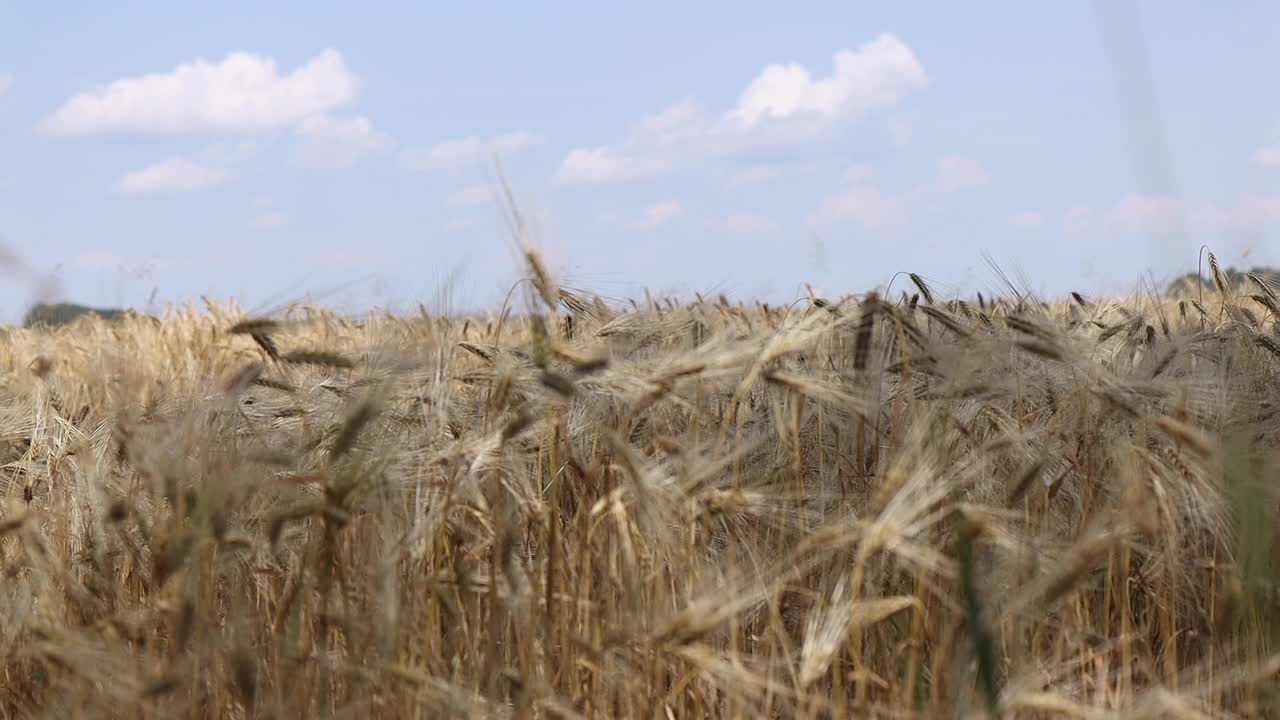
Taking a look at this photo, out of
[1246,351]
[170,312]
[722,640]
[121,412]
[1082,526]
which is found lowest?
[722,640]

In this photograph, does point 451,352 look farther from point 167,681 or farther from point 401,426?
point 167,681

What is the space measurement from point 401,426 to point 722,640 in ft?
2.79

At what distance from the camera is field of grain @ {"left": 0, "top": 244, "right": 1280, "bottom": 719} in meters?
1.74

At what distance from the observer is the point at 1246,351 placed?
10.7ft

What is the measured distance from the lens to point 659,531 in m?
1.84

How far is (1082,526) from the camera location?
2424 mm

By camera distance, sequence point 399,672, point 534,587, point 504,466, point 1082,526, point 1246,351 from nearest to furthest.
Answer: point 399,672 → point 534,587 → point 504,466 → point 1082,526 → point 1246,351

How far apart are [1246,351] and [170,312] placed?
598cm

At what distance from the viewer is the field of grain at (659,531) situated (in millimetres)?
1742

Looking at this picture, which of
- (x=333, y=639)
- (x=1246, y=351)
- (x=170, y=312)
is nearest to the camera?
(x=333, y=639)

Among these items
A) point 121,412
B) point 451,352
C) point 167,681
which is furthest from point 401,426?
point 167,681

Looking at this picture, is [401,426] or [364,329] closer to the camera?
[401,426]

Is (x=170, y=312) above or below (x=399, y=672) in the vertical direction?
above

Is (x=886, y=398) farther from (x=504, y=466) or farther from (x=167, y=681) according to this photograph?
(x=167, y=681)
